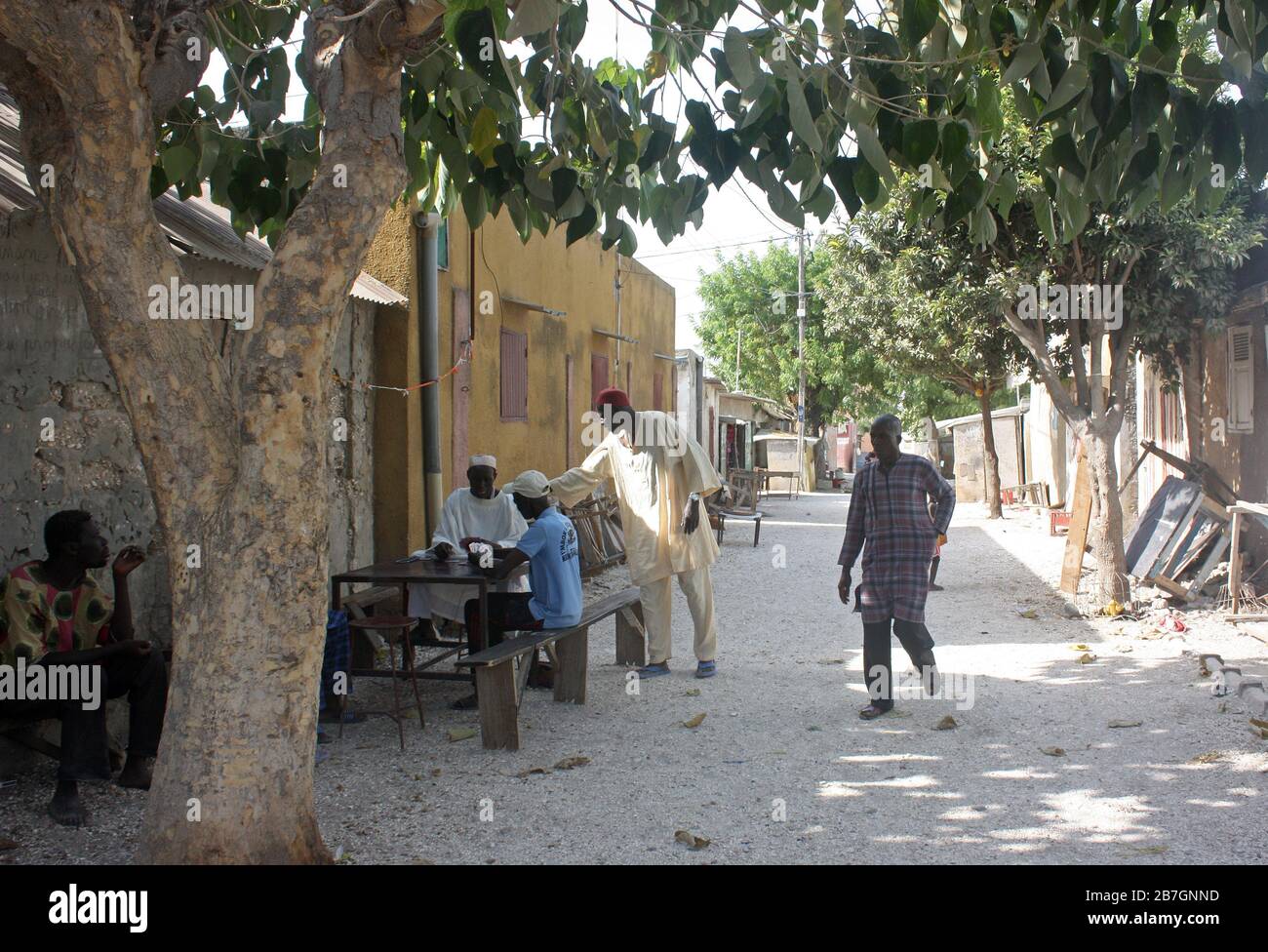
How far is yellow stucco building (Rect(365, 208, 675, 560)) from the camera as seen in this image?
383 inches

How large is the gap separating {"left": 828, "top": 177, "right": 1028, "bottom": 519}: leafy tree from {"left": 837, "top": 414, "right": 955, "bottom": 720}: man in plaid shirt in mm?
1417

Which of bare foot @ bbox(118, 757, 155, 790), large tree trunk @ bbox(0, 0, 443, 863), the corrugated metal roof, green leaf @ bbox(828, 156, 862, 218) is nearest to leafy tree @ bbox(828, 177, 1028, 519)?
green leaf @ bbox(828, 156, 862, 218)

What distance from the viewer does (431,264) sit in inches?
392

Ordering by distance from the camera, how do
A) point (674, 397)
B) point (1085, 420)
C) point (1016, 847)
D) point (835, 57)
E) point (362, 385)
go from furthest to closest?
point (674, 397) < point (1085, 420) < point (362, 385) < point (835, 57) < point (1016, 847)

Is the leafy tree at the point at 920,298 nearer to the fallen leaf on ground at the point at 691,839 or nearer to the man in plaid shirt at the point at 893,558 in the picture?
the man in plaid shirt at the point at 893,558

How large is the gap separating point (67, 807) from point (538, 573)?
298 cm

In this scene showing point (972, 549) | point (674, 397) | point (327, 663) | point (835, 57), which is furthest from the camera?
point (674, 397)

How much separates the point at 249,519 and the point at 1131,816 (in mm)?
3778

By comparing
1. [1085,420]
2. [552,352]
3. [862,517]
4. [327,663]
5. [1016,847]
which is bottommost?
[1016,847]

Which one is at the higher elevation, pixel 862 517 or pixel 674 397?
pixel 674 397

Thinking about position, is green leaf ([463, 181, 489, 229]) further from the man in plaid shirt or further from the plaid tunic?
the plaid tunic

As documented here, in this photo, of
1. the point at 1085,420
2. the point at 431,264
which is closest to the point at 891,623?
the point at 1085,420

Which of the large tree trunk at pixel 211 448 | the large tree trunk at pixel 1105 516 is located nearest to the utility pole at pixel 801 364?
the large tree trunk at pixel 1105 516

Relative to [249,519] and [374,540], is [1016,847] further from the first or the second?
[374,540]
